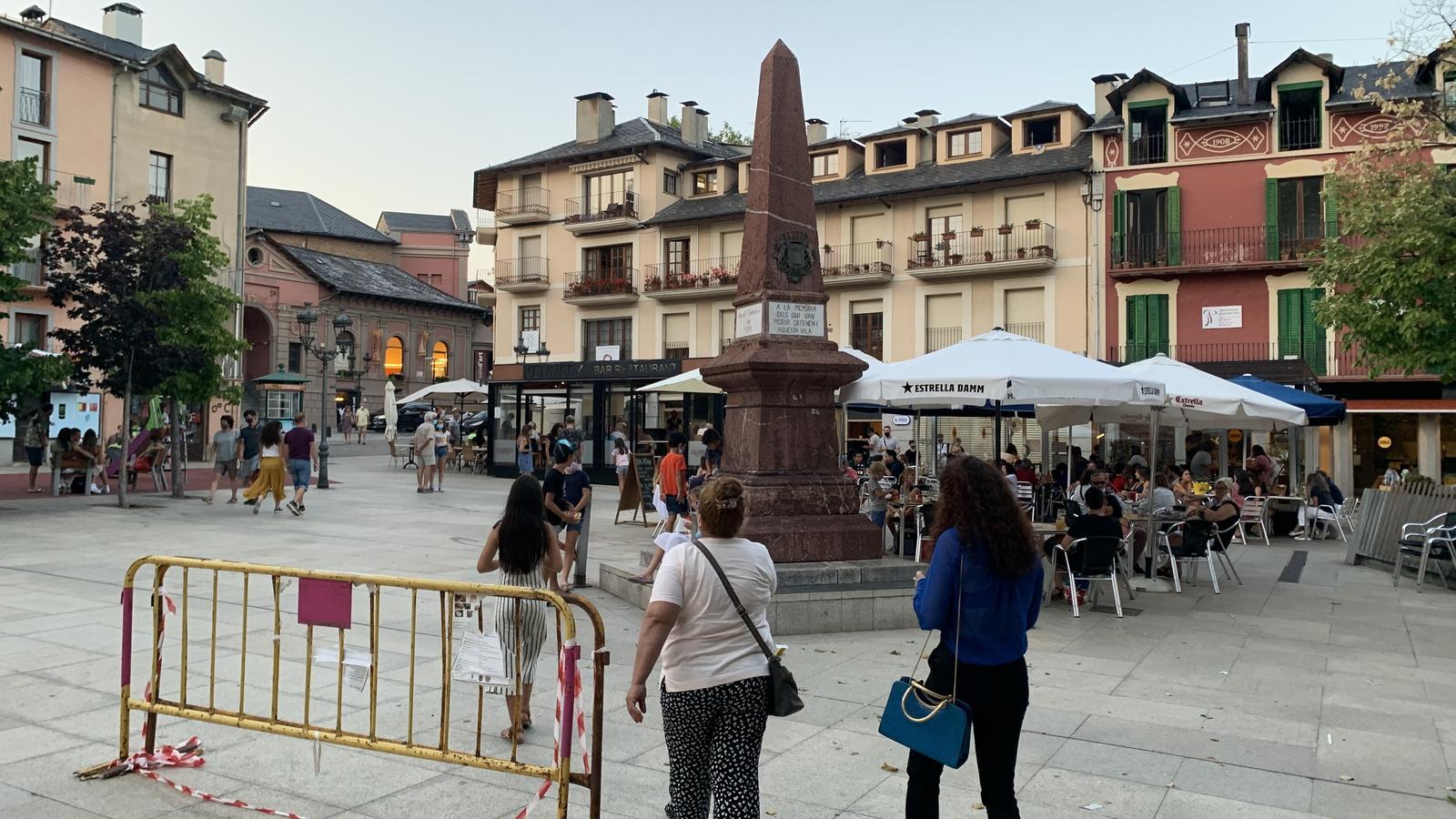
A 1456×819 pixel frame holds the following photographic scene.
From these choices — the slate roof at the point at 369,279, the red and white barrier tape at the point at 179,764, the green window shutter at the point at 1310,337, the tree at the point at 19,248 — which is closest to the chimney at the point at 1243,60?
the green window shutter at the point at 1310,337

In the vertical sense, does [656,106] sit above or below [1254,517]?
above

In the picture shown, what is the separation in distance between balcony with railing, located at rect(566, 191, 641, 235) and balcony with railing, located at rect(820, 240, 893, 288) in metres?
7.85

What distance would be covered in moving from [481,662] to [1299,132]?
29.4 meters

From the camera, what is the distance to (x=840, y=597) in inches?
327

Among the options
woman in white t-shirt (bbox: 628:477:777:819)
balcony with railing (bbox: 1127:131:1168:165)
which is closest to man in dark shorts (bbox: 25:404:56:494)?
woman in white t-shirt (bbox: 628:477:777:819)

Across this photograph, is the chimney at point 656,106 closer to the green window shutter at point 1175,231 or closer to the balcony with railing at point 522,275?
the balcony with railing at point 522,275

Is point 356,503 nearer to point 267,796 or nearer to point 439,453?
point 439,453

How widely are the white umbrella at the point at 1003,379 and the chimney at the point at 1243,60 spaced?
929 inches

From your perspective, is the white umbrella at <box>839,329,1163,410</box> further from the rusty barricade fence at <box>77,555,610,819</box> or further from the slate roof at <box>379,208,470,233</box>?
Result: the slate roof at <box>379,208,470,233</box>

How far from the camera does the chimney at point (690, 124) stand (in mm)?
41594

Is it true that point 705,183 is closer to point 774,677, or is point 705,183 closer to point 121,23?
point 121,23

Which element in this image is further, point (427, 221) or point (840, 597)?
point (427, 221)

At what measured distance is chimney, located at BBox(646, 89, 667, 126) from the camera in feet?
136

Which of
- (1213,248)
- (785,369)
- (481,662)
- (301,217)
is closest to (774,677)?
(481,662)
